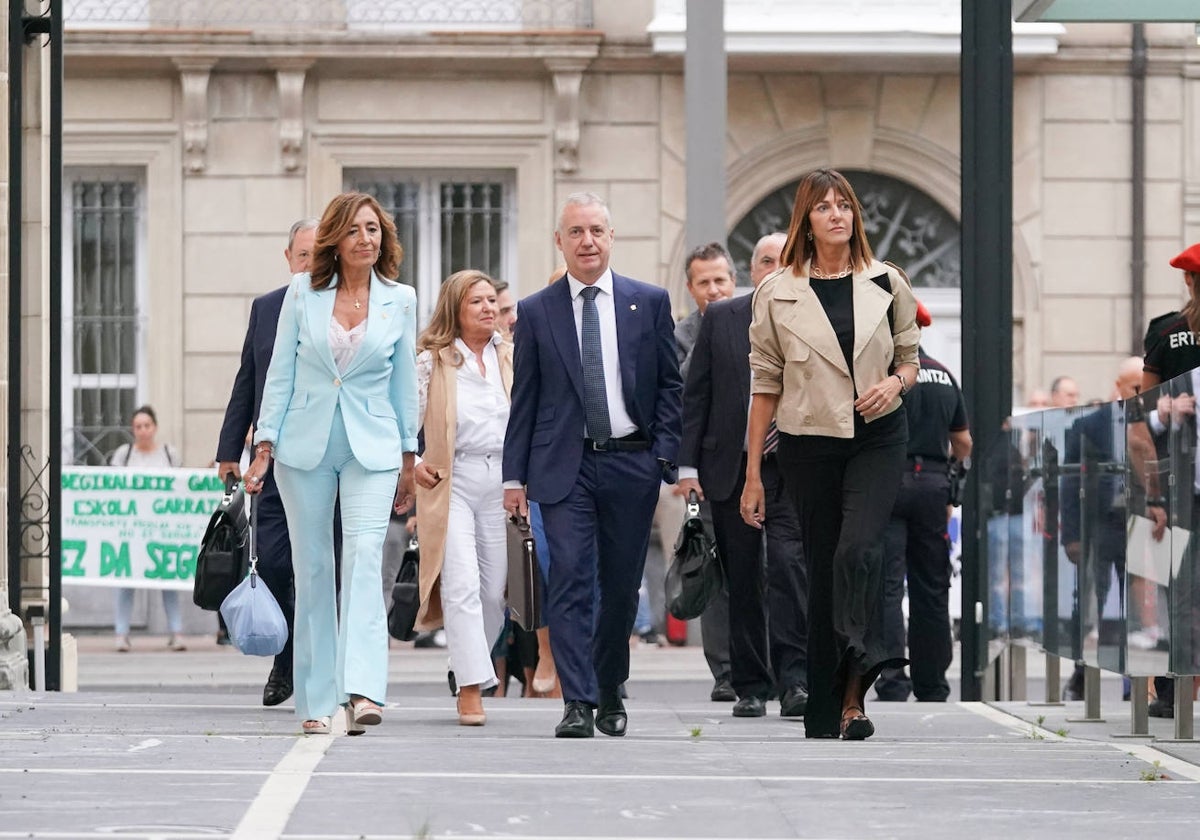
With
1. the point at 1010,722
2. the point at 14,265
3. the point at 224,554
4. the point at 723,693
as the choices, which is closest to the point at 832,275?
the point at 1010,722

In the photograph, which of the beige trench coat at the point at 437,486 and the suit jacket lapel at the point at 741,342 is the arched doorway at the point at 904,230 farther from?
the beige trench coat at the point at 437,486

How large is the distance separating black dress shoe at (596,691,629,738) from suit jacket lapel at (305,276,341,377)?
1.47 meters

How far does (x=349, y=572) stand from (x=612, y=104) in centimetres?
1461

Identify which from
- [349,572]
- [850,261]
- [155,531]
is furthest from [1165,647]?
[155,531]

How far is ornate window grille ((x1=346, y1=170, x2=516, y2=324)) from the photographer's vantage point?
2295 cm

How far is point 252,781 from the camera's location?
690 cm

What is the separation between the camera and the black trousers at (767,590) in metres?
10.4

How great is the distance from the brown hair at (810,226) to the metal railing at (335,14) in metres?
14.3

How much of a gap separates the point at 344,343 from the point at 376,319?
14 cm

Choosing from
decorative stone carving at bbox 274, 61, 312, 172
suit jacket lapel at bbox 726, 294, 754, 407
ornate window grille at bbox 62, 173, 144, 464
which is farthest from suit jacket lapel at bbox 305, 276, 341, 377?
ornate window grille at bbox 62, 173, 144, 464

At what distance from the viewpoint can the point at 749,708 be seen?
10.3m

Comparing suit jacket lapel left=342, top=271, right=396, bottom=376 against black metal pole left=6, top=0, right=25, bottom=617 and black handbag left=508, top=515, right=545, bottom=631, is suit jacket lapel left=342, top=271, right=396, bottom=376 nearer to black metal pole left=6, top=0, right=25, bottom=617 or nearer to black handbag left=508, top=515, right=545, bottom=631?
black handbag left=508, top=515, right=545, bottom=631

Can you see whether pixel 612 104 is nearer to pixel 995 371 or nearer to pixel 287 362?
pixel 995 371

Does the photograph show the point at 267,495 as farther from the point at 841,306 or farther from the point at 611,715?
the point at 841,306
